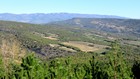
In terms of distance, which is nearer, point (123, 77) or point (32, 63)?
point (32, 63)

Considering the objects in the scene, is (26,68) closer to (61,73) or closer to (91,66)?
(61,73)

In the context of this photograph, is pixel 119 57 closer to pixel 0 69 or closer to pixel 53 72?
pixel 53 72

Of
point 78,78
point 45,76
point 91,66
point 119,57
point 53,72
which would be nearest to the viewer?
point 53,72

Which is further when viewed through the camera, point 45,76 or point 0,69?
point 0,69

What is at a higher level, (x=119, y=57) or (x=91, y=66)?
(x=119, y=57)

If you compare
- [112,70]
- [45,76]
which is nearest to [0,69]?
[45,76]

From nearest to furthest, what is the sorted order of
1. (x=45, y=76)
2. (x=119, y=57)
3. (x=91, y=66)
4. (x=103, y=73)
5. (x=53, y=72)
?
(x=53, y=72) → (x=45, y=76) → (x=119, y=57) → (x=103, y=73) → (x=91, y=66)

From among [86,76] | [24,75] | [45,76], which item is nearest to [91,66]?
[86,76]

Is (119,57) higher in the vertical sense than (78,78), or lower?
higher

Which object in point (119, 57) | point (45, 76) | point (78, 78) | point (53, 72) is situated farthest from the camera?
point (78, 78)
